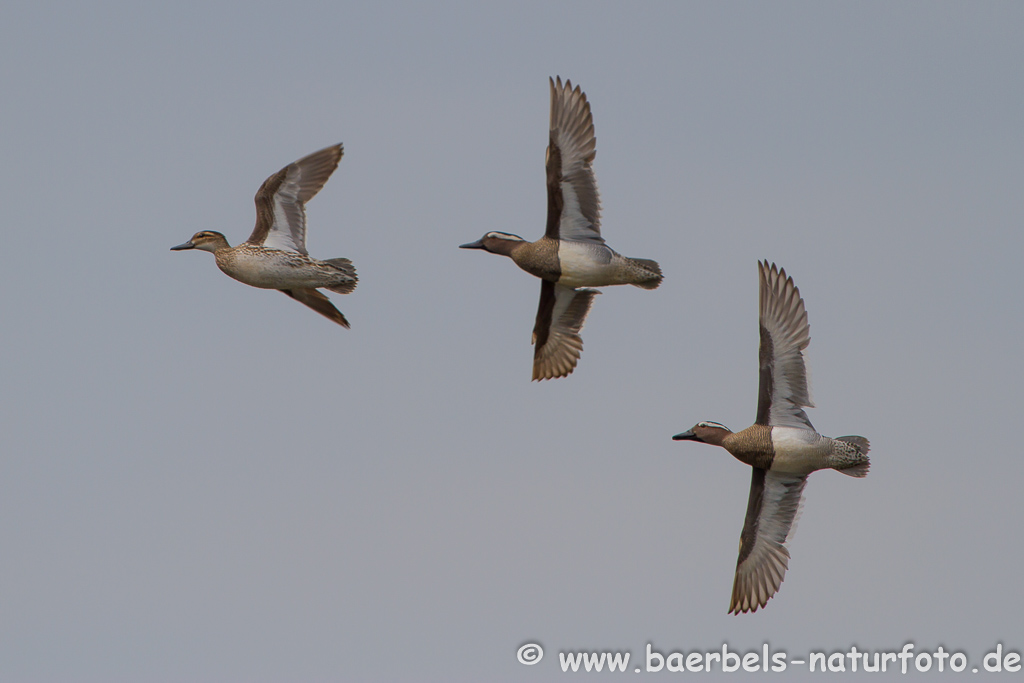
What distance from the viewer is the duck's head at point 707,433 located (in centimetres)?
1673

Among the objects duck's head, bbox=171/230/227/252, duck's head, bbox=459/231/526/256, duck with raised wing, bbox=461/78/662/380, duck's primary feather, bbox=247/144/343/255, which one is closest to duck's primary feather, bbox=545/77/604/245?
duck with raised wing, bbox=461/78/662/380

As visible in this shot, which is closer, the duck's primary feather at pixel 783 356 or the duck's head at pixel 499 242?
the duck's primary feather at pixel 783 356

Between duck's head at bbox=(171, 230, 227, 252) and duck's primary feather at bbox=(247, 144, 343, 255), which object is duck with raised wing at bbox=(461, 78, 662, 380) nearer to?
duck's primary feather at bbox=(247, 144, 343, 255)

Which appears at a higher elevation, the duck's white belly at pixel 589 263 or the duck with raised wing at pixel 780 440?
the duck's white belly at pixel 589 263

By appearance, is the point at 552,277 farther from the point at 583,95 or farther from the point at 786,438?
the point at 786,438

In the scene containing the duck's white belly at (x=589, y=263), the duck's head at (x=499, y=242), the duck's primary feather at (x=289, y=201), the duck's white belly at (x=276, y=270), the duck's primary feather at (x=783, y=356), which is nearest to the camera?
the duck's primary feather at (x=783, y=356)

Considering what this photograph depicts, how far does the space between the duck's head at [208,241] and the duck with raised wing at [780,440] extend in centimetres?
673

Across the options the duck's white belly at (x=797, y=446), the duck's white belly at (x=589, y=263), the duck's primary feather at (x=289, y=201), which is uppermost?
the duck's primary feather at (x=289, y=201)

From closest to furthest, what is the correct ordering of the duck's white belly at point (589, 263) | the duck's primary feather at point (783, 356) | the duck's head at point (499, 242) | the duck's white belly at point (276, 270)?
the duck's primary feather at point (783, 356) < the duck's white belly at point (276, 270) < the duck's white belly at point (589, 263) < the duck's head at point (499, 242)

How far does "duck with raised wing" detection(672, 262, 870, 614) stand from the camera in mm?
16000

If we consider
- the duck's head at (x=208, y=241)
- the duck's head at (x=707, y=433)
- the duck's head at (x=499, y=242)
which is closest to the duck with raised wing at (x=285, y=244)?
the duck's head at (x=208, y=241)

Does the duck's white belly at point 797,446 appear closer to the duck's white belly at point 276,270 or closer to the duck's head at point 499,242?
the duck's head at point 499,242

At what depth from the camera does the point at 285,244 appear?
59.4 ft

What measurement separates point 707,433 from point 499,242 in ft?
13.7
